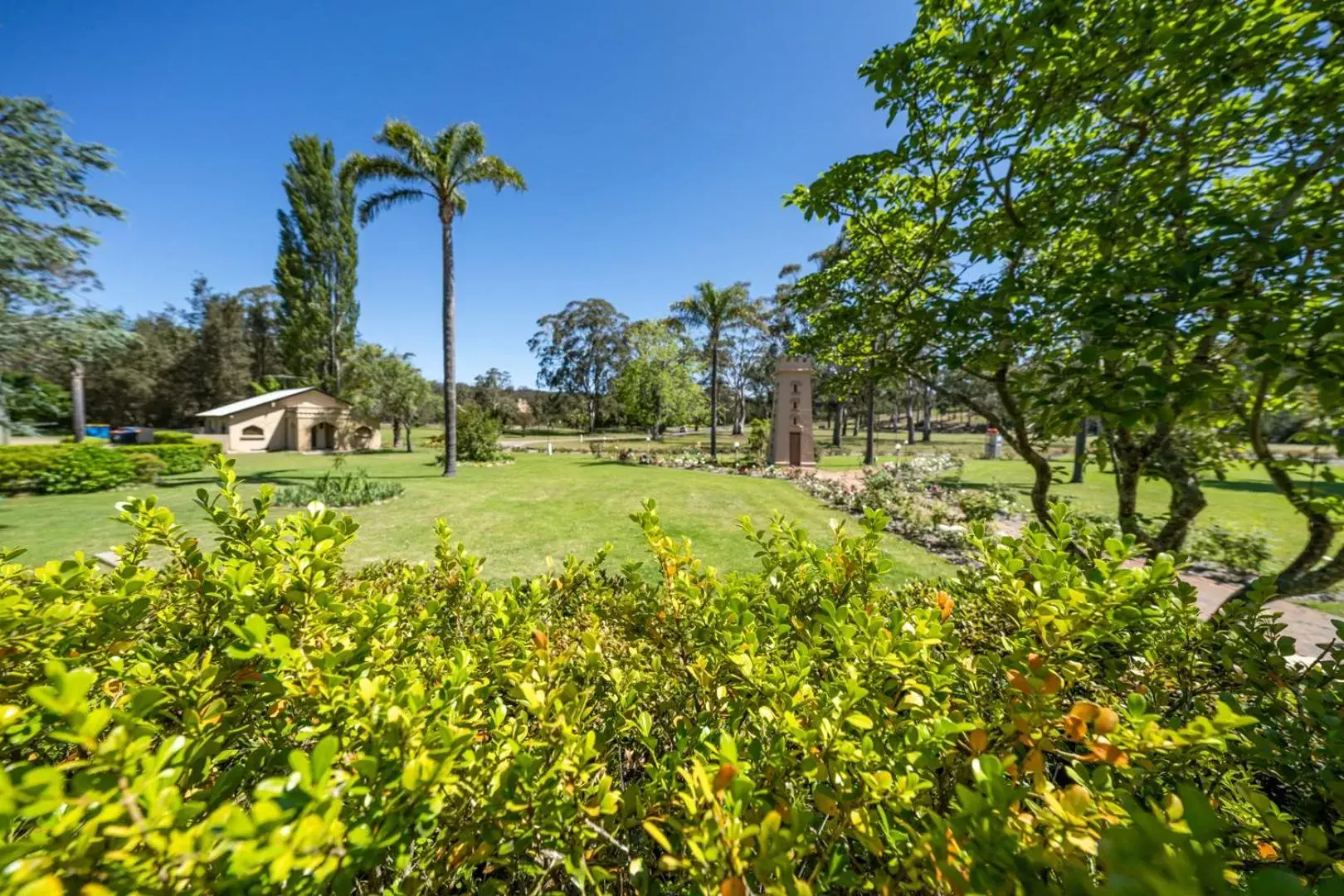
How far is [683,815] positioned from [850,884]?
0.41 m

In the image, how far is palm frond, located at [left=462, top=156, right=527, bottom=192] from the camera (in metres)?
15.2

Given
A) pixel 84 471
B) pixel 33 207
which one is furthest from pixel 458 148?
pixel 84 471

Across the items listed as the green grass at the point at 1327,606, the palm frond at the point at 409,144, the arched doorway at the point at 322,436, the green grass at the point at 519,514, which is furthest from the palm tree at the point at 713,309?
the arched doorway at the point at 322,436

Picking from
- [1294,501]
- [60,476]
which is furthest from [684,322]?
[1294,501]

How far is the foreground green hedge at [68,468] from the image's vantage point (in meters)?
11.8

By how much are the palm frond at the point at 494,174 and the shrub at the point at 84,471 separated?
44.4 ft

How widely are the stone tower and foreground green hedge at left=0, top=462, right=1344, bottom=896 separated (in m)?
18.7

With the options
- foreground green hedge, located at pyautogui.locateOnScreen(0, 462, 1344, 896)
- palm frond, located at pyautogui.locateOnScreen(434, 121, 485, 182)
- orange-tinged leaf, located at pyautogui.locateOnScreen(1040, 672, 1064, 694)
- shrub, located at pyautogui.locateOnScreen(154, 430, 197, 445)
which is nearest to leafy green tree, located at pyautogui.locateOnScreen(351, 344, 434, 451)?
shrub, located at pyautogui.locateOnScreen(154, 430, 197, 445)

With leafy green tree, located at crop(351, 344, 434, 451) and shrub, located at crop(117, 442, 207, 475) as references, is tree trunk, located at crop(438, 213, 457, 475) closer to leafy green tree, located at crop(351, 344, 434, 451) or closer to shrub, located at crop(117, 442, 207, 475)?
shrub, located at crop(117, 442, 207, 475)

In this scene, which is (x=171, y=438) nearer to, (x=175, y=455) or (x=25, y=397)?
(x=175, y=455)

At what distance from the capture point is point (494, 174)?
50.5 ft

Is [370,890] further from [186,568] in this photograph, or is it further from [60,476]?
[60,476]

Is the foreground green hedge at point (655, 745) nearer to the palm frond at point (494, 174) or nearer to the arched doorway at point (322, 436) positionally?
the palm frond at point (494, 174)

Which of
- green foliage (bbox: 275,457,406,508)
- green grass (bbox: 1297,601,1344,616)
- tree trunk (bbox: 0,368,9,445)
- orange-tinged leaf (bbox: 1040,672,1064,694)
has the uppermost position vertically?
tree trunk (bbox: 0,368,9,445)
